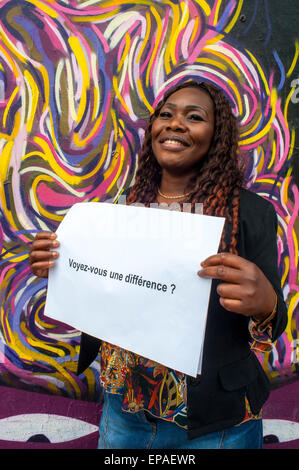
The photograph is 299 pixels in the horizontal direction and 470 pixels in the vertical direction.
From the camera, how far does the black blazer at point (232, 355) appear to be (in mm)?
1040

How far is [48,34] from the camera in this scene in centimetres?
183

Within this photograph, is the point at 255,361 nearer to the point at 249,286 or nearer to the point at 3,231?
the point at 249,286

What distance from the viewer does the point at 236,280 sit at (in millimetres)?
836

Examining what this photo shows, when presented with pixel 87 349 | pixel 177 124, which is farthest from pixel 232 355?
pixel 177 124

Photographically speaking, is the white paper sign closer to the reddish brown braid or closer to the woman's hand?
the woman's hand

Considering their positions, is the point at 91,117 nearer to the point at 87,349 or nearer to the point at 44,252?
the point at 44,252

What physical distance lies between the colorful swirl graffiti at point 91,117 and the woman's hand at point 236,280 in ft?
3.79

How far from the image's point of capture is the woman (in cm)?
105

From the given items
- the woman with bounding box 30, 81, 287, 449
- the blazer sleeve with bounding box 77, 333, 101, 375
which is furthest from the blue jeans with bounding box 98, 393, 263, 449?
the blazer sleeve with bounding box 77, 333, 101, 375

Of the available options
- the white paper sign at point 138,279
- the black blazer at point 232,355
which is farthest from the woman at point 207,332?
the white paper sign at point 138,279

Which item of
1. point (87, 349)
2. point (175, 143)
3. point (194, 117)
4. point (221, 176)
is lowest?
point (87, 349)

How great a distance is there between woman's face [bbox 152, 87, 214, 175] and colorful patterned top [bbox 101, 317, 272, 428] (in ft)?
2.04

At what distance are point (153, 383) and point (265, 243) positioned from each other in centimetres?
62
